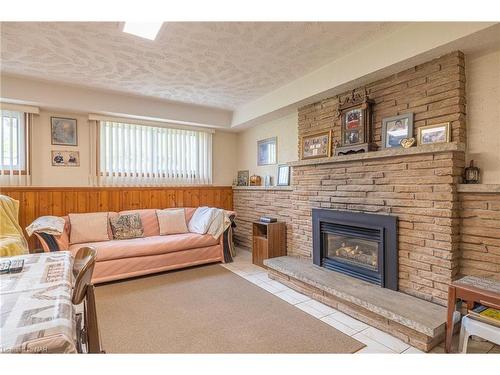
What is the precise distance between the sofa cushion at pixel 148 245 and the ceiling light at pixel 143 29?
7.79ft

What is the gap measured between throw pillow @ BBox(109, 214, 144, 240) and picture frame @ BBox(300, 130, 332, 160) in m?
2.53

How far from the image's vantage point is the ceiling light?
218cm

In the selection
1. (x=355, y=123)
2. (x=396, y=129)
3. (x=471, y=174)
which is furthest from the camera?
(x=355, y=123)

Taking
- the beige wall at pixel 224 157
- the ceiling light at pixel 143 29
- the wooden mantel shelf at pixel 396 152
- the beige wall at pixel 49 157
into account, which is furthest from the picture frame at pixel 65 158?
the wooden mantel shelf at pixel 396 152

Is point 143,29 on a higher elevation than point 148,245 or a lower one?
higher

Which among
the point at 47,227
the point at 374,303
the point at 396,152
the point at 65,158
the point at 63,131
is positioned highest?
the point at 63,131

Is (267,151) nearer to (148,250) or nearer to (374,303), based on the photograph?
(148,250)

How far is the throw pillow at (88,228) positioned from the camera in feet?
11.5

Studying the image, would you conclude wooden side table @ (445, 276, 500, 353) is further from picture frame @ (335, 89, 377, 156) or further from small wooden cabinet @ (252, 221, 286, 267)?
small wooden cabinet @ (252, 221, 286, 267)

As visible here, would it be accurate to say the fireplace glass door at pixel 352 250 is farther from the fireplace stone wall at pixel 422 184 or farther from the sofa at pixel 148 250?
the sofa at pixel 148 250

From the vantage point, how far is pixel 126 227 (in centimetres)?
381

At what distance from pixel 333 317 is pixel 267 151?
9.23 ft

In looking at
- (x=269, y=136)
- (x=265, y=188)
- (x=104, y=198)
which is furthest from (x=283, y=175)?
(x=104, y=198)
